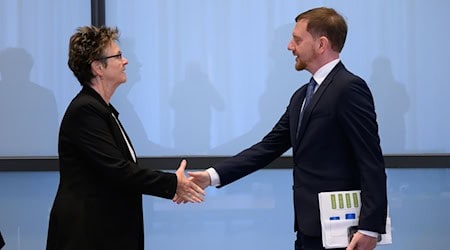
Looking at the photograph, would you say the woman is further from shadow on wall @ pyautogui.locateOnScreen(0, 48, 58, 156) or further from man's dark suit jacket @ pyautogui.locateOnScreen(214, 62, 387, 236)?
shadow on wall @ pyautogui.locateOnScreen(0, 48, 58, 156)

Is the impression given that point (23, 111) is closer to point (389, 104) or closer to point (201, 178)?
point (201, 178)

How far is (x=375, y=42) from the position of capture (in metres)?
4.05

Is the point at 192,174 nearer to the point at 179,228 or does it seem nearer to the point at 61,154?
the point at 61,154

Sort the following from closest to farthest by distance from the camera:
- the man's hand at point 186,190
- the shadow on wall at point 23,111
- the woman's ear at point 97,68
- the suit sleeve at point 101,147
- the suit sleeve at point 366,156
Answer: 1. the suit sleeve at point 366,156
2. the suit sleeve at point 101,147
3. the woman's ear at point 97,68
4. the man's hand at point 186,190
5. the shadow on wall at point 23,111

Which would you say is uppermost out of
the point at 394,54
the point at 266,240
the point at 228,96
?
the point at 394,54

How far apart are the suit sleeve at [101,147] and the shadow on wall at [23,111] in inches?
66.8

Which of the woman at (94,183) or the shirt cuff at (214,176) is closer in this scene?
the woman at (94,183)

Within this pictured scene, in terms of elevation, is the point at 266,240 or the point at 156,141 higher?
the point at 156,141

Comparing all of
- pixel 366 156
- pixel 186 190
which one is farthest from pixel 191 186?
pixel 366 156

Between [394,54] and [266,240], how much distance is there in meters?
1.37

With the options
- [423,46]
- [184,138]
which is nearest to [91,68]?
[184,138]

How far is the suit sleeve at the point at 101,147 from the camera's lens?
2.47m

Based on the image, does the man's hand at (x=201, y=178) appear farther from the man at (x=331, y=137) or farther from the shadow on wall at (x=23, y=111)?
the shadow on wall at (x=23, y=111)

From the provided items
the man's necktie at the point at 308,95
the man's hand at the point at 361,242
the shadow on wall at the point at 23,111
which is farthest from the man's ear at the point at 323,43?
the shadow on wall at the point at 23,111
